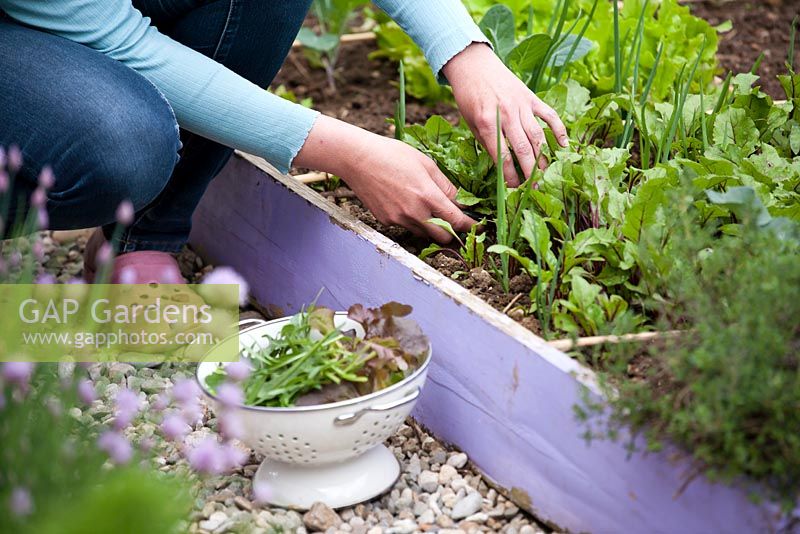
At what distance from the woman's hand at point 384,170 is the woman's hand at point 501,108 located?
11 cm

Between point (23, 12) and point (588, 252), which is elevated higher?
point (23, 12)

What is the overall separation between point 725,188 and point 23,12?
108 cm

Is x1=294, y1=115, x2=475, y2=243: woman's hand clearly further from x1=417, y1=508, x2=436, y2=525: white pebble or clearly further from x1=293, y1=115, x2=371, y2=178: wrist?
x1=417, y1=508, x2=436, y2=525: white pebble

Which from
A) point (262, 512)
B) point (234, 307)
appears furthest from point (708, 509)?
point (234, 307)

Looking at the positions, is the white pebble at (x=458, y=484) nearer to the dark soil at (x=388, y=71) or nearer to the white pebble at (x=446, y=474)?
the white pebble at (x=446, y=474)

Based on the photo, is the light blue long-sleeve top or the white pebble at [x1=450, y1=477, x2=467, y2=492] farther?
the light blue long-sleeve top

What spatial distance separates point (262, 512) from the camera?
1.39 metres

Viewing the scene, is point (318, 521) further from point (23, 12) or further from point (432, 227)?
point (23, 12)

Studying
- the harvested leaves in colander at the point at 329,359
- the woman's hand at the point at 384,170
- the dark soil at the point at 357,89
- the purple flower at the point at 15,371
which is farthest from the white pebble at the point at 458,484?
the dark soil at the point at 357,89

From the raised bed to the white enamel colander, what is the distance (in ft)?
0.35

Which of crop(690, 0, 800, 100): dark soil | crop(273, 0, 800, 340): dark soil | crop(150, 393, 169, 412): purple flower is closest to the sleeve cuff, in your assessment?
crop(273, 0, 800, 340): dark soil

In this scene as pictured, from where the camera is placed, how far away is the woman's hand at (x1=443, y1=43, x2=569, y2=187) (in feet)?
5.21

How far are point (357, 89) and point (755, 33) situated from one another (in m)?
1.13

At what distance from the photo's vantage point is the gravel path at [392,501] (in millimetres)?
1350
